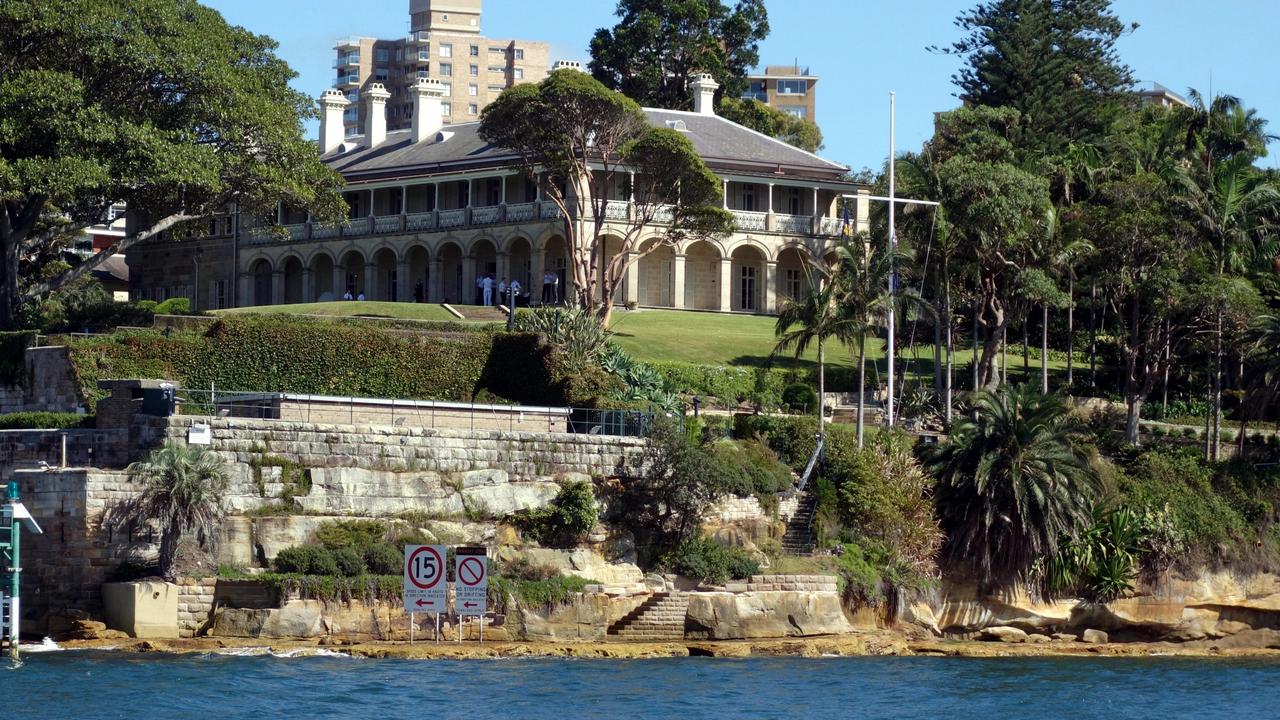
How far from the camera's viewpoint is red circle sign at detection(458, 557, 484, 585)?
4328 centimetres

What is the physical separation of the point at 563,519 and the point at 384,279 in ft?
126

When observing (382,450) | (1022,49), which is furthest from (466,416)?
(1022,49)

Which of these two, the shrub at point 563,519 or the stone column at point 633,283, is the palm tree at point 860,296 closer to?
the shrub at point 563,519

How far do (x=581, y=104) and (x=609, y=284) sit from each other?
22.1ft

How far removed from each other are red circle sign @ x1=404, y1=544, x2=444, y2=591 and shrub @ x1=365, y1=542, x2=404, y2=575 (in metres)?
1.29

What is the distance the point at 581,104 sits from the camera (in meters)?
63.8

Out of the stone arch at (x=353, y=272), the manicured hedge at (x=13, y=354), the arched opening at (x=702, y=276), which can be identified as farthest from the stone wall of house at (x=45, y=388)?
the arched opening at (x=702, y=276)

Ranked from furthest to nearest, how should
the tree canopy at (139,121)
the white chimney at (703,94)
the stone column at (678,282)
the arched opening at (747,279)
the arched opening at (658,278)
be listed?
1. the white chimney at (703,94)
2. the arched opening at (747,279)
3. the arched opening at (658,278)
4. the stone column at (678,282)
5. the tree canopy at (139,121)

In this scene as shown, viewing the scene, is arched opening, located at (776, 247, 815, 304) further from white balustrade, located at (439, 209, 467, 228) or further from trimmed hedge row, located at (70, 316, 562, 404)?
trimmed hedge row, located at (70, 316, 562, 404)

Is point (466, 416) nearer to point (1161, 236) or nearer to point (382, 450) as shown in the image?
point (382, 450)

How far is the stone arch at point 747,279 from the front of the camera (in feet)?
265

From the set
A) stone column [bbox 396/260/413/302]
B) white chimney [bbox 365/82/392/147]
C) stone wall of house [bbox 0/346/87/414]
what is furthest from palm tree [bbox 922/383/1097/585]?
white chimney [bbox 365/82/392/147]

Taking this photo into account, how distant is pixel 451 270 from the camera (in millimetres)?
82562

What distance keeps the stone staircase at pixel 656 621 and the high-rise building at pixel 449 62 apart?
4267 inches
